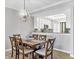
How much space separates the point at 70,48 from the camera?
377cm

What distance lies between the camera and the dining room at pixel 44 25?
352cm

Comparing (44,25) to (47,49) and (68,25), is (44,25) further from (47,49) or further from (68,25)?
(47,49)

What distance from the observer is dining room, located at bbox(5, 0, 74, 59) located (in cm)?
352

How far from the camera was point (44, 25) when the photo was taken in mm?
5141

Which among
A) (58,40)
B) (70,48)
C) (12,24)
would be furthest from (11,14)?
(70,48)

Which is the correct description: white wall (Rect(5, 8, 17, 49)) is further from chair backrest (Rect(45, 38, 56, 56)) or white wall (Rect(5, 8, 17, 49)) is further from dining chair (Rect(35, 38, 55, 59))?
chair backrest (Rect(45, 38, 56, 56))

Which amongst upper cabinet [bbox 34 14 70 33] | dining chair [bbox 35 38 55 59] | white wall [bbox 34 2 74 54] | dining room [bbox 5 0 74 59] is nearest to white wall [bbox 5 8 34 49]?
dining room [bbox 5 0 74 59]

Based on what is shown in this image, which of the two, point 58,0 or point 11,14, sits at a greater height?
point 58,0

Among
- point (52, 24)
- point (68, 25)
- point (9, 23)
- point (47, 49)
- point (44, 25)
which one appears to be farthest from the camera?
point (44, 25)

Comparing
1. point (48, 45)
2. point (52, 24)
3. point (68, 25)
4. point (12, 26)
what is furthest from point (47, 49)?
point (12, 26)
